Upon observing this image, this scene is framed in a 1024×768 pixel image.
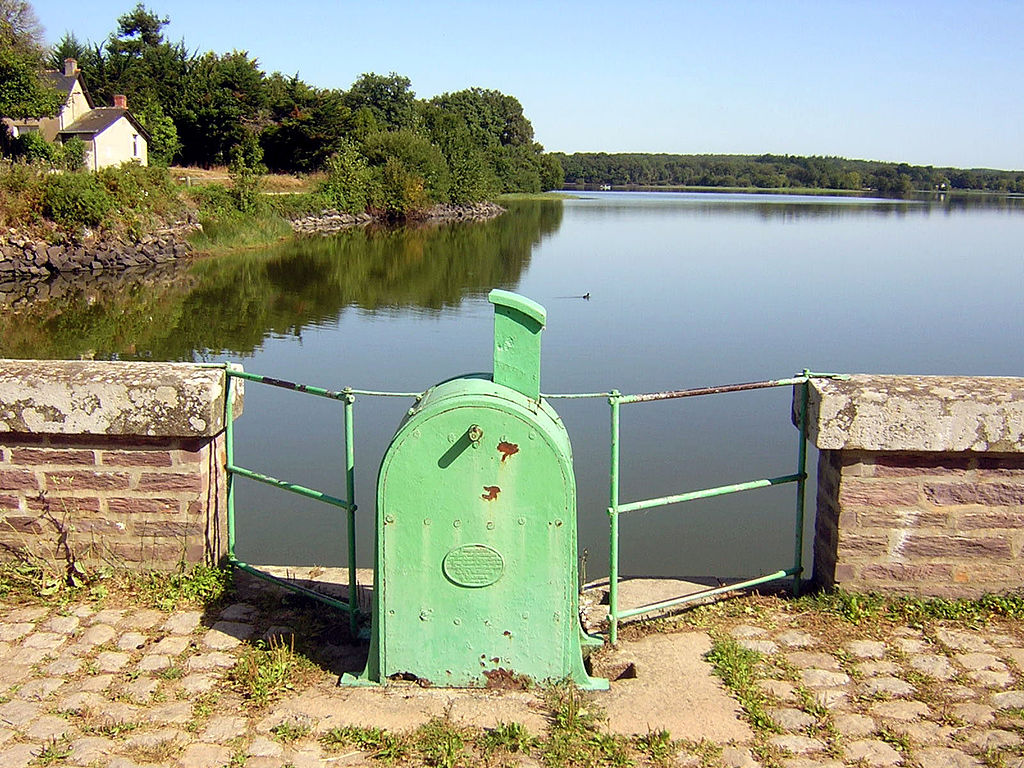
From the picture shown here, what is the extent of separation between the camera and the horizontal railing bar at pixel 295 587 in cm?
437

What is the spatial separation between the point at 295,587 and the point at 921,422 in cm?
286

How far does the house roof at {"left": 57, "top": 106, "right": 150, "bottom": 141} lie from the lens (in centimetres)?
4106

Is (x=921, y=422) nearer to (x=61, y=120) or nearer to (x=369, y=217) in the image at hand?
(x=61, y=120)

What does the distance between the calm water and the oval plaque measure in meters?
3.24

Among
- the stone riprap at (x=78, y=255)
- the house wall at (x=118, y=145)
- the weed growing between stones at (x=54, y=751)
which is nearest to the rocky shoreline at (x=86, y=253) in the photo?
the stone riprap at (x=78, y=255)

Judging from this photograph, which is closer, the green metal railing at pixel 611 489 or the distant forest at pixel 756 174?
the green metal railing at pixel 611 489

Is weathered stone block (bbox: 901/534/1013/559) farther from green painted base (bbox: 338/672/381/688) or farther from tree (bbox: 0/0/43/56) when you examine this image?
tree (bbox: 0/0/43/56)

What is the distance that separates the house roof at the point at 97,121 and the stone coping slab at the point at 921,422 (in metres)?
42.3

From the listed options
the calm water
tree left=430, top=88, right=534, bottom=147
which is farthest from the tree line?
tree left=430, top=88, right=534, bottom=147

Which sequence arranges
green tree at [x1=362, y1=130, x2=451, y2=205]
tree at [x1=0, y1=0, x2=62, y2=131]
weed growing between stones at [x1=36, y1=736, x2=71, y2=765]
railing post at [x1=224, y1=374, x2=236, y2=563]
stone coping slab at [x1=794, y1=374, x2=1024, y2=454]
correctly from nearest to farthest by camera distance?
weed growing between stones at [x1=36, y1=736, x2=71, y2=765] < stone coping slab at [x1=794, y1=374, x2=1024, y2=454] < railing post at [x1=224, y1=374, x2=236, y2=563] < tree at [x1=0, y1=0, x2=62, y2=131] < green tree at [x1=362, y1=130, x2=451, y2=205]

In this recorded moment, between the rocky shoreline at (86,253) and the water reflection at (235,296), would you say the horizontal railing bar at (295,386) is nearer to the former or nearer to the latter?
the water reflection at (235,296)

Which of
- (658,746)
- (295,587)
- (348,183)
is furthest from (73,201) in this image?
(658,746)

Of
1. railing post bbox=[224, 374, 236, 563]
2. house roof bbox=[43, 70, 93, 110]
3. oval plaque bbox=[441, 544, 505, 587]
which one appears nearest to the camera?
oval plaque bbox=[441, 544, 505, 587]

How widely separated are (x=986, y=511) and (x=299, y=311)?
1889cm
